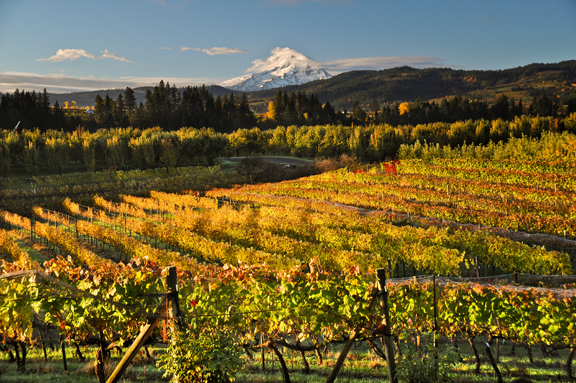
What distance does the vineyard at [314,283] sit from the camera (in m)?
5.23

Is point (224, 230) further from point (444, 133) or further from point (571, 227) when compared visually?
point (444, 133)

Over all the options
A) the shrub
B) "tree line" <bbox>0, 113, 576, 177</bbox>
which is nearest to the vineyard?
the shrub

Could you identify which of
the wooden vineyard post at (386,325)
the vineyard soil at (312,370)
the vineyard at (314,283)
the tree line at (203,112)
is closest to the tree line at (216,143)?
the tree line at (203,112)

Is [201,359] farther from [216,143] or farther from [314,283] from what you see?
[216,143]

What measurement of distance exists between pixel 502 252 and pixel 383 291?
9246 mm

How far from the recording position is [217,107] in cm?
8606

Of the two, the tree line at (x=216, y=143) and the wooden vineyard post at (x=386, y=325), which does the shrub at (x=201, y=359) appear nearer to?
the wooden vineyard post at (x=386, y=325)

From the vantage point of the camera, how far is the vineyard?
523cm

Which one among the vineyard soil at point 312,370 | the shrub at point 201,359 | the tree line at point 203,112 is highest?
the tree line at point 203,112

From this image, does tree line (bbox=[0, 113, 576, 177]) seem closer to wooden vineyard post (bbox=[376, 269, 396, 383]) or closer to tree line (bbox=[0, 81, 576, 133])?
tree line (bbox=[0, 81, 576, 133])

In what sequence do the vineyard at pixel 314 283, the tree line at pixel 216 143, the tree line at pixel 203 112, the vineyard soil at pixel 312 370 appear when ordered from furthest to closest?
the tree line at pixel 203 112 < the tree line at pixel 216 143 < the vineyard soil at pixel 312 370 < the vineyard at pixel 314 283

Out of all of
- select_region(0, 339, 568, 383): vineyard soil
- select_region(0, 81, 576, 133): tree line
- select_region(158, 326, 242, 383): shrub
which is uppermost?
select_region(0, 81, 576, 133): tree line

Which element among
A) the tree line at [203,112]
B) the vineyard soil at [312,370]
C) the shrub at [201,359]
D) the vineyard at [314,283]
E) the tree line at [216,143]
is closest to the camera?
the shrub at [201,359]

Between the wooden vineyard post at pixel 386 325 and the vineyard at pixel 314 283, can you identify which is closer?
the wooden vineyard post at pixel 386 325
